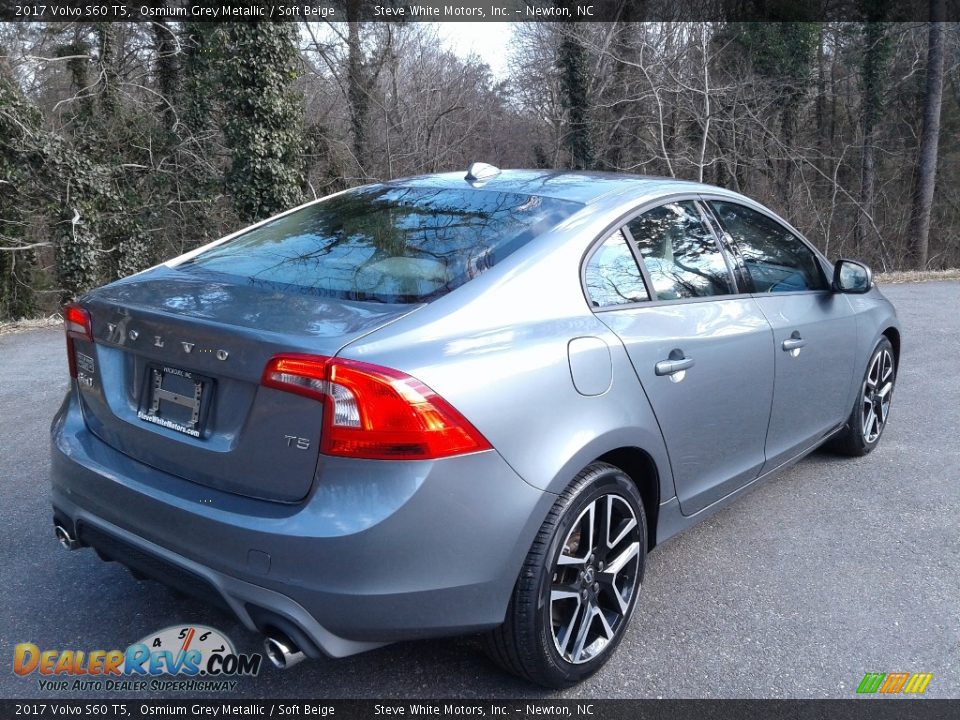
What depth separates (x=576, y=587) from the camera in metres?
2.57

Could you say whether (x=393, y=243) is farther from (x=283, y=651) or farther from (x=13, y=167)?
(x=13, y=167)

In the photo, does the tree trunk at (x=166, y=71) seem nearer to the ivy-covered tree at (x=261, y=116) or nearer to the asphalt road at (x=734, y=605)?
the ivy-covered tree at (x=261, y=116)

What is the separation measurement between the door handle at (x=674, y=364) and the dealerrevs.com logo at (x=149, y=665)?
5.52ft

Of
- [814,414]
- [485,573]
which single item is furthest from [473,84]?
[485,573]

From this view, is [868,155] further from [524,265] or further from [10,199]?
[524,265]

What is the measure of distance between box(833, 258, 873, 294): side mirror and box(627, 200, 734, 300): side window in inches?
37.9

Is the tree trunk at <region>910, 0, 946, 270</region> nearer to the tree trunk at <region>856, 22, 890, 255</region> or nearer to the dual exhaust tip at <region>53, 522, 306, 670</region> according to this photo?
the tree trunk at <region>856, 22, 890, 255</region>

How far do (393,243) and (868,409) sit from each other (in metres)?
3.24

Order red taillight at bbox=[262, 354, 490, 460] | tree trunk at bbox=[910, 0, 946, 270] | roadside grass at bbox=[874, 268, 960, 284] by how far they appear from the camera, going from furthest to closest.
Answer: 1. tree trunk at bbox=[910, 0, 946, 270]
2. roadside grass at bbox=[874, 268, 960, 284]
3. red taillight at bbox=[262, 354, 490, 460]

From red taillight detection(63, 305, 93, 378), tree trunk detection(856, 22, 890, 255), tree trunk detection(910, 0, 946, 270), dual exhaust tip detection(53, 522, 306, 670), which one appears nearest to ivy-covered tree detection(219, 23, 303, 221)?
red taillight detection(63, 305, 93, 378)

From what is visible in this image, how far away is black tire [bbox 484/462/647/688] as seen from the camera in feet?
7.82

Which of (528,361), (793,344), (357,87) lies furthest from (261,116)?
(528,361)

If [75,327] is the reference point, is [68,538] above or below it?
below

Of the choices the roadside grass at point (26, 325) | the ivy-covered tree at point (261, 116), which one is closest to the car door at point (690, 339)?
the roadside grass at point (26, 325)
